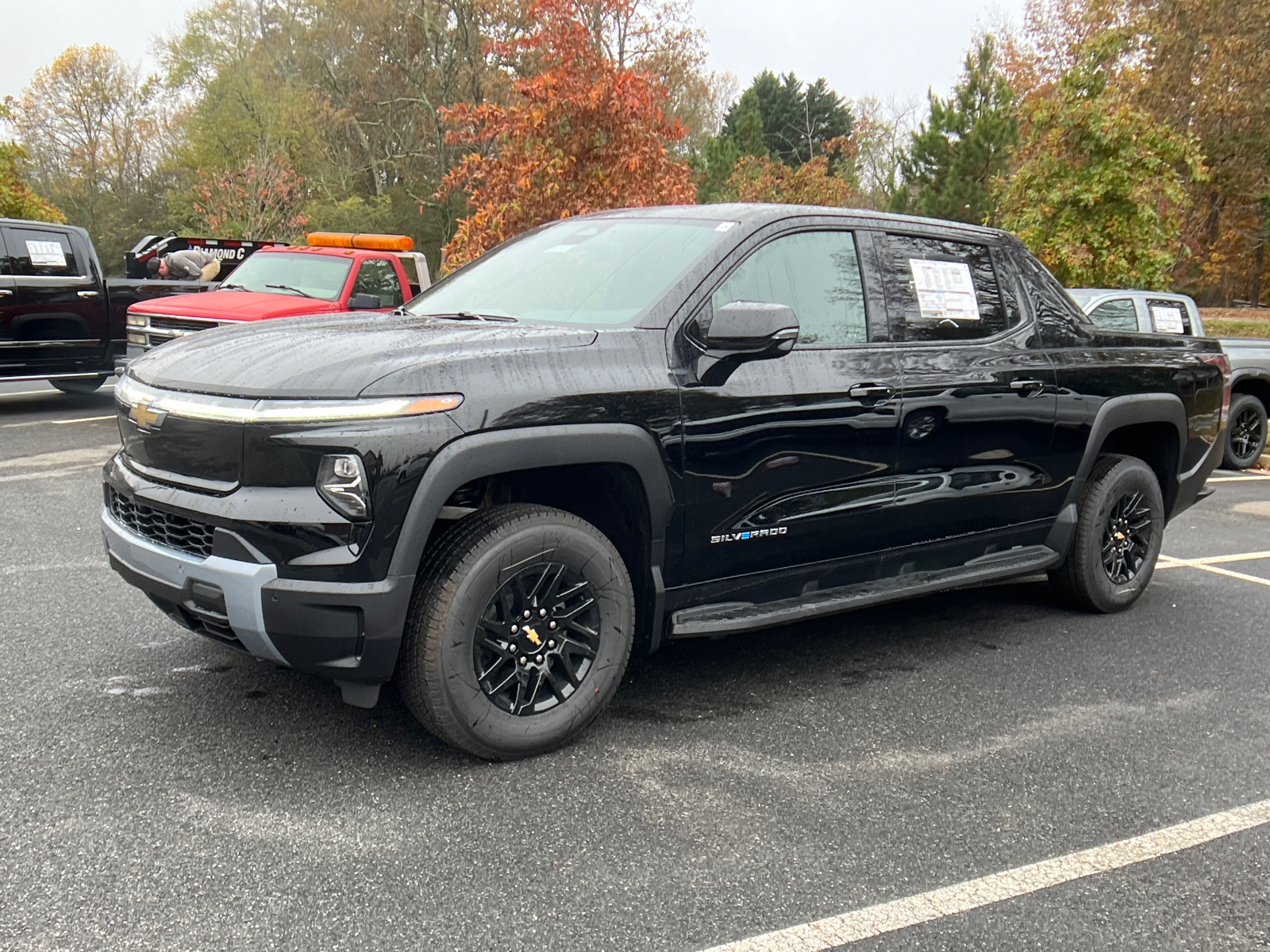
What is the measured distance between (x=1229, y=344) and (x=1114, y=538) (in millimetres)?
6769

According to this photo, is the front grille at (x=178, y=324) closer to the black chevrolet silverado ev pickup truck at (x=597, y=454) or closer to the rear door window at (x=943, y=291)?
the black chevrolet silverado ev pickup truck at (x=597, y=454)

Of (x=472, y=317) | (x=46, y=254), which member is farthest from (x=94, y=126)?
(x=472, y=317)

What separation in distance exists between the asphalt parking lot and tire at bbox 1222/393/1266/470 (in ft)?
21.7

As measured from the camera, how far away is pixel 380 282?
11062 millimetres

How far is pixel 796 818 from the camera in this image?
3154mm

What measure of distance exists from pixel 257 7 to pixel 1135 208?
40.1 metres

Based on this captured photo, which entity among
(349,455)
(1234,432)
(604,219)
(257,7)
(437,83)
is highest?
(257,7)

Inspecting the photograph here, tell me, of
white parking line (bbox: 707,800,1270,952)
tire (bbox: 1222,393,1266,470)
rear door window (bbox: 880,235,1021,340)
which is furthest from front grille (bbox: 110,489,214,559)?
tire (bbox: 1222,393,1266,470)

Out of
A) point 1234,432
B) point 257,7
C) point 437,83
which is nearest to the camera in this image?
point 1234,432

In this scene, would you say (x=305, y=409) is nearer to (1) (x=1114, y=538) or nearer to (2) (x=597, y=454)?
(2) (x=597, y=454)

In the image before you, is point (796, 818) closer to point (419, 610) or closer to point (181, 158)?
point (419, 610)

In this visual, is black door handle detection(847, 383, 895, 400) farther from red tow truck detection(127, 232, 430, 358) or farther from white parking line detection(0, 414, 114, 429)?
white parking line detection(0, 414, 114, 429)

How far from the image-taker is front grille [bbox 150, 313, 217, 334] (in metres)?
9.60

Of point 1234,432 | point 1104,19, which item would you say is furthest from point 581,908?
point 1104,19
